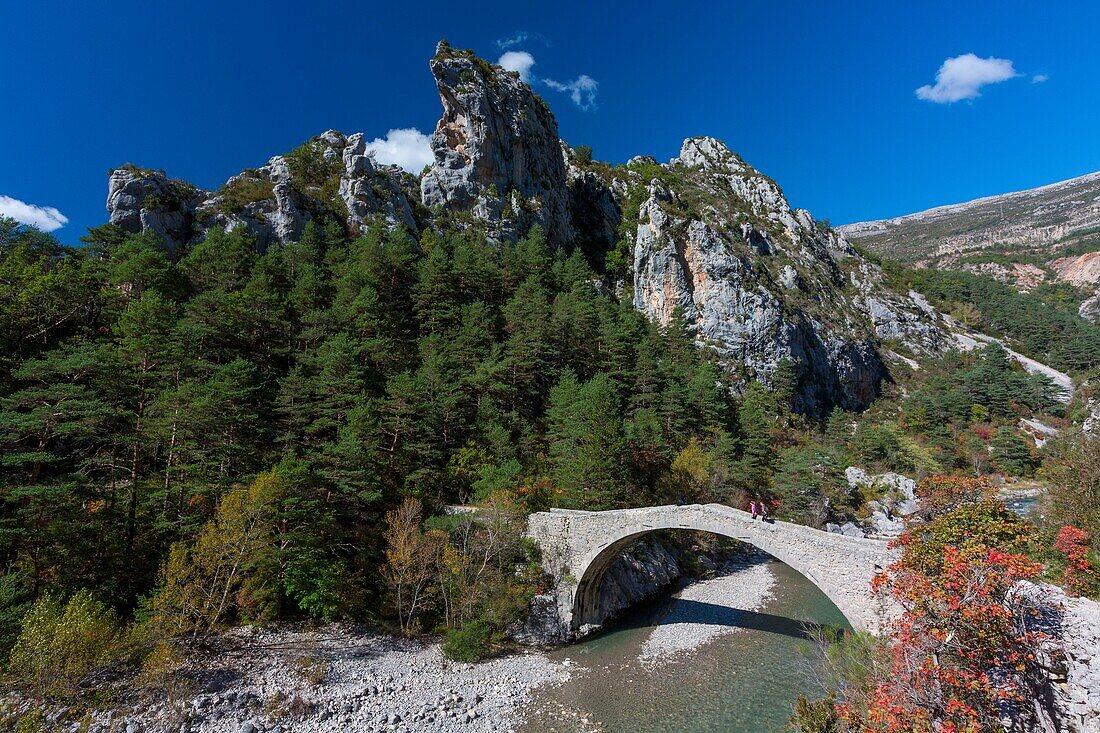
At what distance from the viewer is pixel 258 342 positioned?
2856cm

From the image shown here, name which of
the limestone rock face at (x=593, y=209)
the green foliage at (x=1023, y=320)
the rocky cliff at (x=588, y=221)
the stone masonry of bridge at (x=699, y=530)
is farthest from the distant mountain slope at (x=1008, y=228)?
the stone masonry of bridge at (x=699, y=530)

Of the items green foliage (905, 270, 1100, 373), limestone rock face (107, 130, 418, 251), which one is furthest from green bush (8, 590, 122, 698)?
green foliage (905, 270, 1100, 373)

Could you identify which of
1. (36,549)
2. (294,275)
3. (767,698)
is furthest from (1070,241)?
(36,549)

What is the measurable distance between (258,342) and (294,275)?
13.1 metres

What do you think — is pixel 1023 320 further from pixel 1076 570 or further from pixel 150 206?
pixel 150 206

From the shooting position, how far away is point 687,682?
1748 cm

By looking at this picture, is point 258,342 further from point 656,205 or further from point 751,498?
point 656,205

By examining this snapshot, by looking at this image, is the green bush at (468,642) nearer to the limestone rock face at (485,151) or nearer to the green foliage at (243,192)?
the green foliage at (243,192)

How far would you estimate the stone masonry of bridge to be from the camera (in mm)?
14883

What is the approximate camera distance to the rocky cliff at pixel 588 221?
47156 millimetres

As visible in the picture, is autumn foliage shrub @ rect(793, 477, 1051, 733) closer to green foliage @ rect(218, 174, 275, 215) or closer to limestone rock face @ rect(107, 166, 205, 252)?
limestone rock face @ rect(107, 166, 205, 252)

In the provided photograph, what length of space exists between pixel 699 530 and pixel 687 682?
18.4ft

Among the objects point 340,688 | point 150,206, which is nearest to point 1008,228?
point 340,688

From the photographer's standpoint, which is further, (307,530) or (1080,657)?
(307,530)
